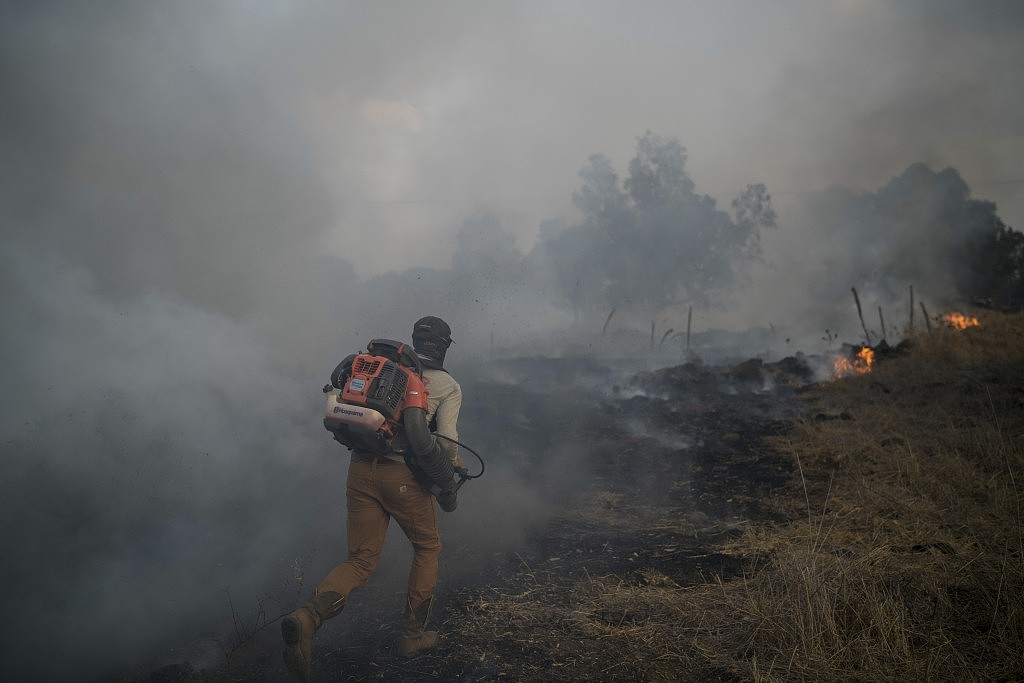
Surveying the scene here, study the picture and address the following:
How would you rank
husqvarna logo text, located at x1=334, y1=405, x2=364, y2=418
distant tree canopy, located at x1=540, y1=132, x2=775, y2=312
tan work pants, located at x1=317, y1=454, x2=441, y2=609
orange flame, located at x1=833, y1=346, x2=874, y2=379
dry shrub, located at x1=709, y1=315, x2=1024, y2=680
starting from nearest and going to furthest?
dry shrub, located at x1=709, y1=315, x2=1024, y2=680 < husqvarna logo text, located at x1=334, y1=405, x2=364, y2=418 < tan work pants, located at x1=317, y1=454, x2=441, y2=609 < orange flame, located at x1=833, y1=346, x2=874, y2=379 < distant tree canopy, located at x1=540, y1=132, x2=775, y2=312

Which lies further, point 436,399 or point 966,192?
point 966,192

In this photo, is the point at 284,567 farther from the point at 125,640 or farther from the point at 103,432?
the point at 103,432

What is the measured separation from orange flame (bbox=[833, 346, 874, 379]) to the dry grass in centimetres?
994

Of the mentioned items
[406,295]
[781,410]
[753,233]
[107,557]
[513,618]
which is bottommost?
[513,618]

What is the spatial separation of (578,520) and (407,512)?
2.87 metres

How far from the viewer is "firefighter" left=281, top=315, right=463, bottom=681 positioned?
353cm

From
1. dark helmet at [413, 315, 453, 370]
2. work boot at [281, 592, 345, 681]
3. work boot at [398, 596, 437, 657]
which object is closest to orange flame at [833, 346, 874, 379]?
dark helmet at [413, 315, 453, 370]

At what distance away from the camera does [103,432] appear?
5023 mm

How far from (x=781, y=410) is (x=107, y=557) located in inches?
457

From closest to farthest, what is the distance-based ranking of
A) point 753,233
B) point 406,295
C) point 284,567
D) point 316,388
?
point 284,567 → point 316,388 → point 406,295 → point 753,233

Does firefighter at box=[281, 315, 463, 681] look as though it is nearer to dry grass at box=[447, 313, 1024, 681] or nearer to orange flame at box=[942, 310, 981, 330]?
dry grass at box=[447, 313, 1024, 681]

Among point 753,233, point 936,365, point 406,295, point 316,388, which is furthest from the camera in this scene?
point 753,233

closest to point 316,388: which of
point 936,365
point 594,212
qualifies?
point 936,365

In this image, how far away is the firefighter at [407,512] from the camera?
11.6 feet
